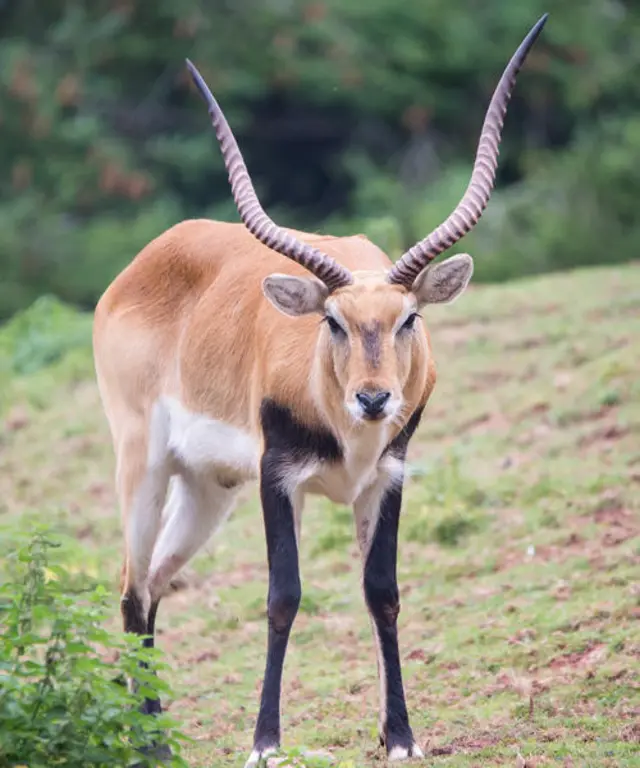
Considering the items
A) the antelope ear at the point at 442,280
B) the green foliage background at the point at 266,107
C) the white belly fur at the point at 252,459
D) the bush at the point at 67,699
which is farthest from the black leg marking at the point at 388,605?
the green foliage background at the point at 266,107

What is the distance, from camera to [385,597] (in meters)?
Result: 7.28

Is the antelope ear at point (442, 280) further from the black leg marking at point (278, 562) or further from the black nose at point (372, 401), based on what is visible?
the black leg marking at point (278, 562)

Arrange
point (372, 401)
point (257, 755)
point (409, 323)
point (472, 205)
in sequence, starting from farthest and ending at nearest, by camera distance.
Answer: point (472, 205), point (409, 323), point (257, 755), point (372, 401)

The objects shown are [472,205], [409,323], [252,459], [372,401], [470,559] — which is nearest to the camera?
[372,401]

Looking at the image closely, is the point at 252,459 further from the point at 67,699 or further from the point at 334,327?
the point at 67,699

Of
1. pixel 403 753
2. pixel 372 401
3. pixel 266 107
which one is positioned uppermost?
pixel 266 107

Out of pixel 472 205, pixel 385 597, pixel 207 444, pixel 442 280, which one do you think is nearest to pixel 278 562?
pixel 385 597

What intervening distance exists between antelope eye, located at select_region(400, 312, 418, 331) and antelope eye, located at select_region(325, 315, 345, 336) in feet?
0.76

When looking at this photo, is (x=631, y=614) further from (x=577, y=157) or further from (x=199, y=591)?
(x=577, y=157)

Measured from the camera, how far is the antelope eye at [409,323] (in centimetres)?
696

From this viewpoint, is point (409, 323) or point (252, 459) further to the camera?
point (252, 459)

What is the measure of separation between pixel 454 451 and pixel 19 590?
607cm

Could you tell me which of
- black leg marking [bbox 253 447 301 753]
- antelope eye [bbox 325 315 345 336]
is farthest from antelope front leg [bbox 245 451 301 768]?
antelope eye [bbox 325 315 345 336]

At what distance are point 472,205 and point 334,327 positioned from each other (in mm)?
737
